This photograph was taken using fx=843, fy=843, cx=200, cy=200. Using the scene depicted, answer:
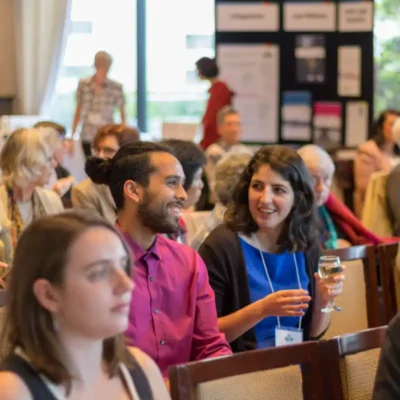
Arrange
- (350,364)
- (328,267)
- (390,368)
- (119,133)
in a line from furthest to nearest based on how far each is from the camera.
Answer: (119,133), (328,267), (350,364), (390,368)

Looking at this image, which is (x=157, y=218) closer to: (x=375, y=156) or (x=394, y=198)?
(x=394, y=198)

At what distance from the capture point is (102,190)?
4.19 meters

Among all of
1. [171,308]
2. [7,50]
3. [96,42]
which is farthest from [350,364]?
[96,42]

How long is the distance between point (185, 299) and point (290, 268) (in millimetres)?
676

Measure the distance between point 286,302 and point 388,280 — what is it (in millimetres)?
1193

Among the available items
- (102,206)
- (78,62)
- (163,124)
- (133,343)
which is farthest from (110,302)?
(78,62)

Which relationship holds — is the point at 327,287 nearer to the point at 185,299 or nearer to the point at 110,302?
the point at 185,299

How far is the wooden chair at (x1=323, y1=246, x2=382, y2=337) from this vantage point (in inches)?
139

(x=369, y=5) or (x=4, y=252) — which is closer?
(x=4, y=252)

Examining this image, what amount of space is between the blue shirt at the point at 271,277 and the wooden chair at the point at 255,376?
79 cm

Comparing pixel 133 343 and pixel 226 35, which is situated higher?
pixel 226 35

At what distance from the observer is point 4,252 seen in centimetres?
369

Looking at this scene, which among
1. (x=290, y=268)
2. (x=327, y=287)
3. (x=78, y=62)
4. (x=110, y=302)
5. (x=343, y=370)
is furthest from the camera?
(x=78, y=62)

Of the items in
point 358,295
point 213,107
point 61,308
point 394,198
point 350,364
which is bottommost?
point 358,295
